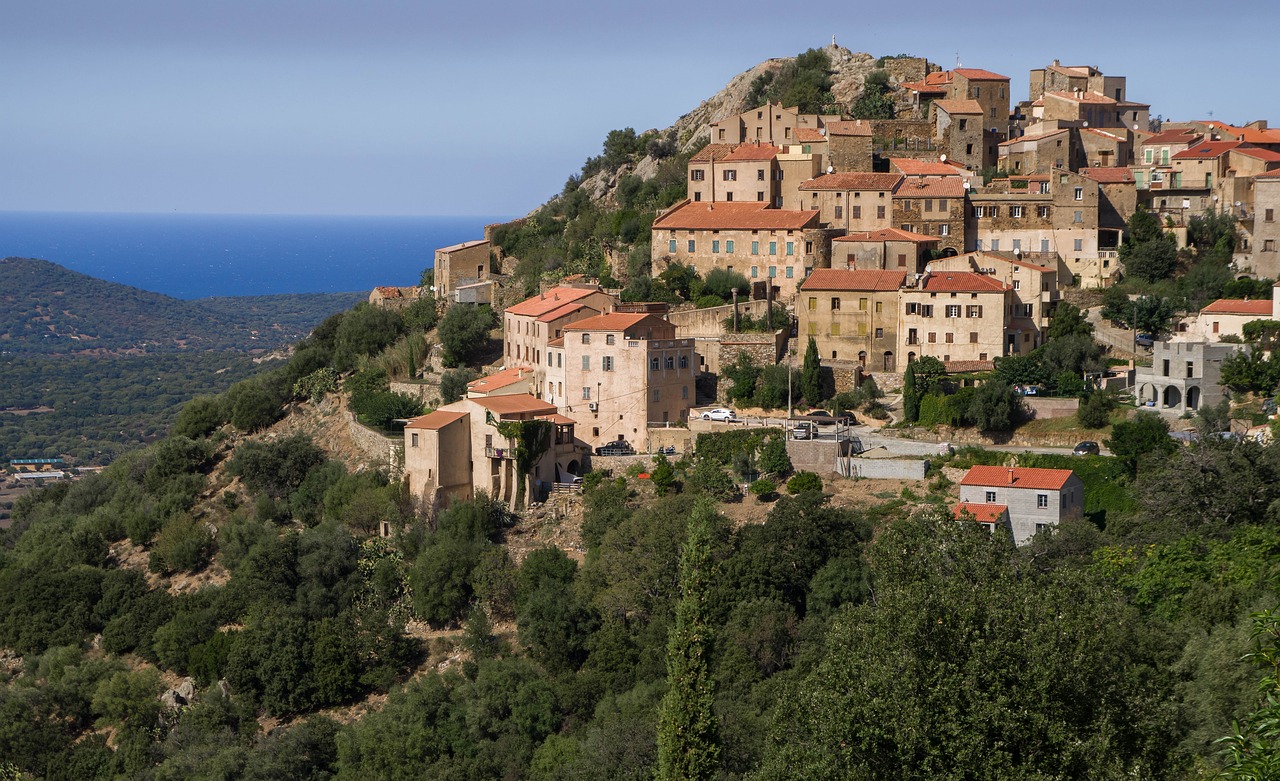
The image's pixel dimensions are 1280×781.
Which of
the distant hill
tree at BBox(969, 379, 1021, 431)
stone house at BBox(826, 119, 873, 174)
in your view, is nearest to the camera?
tree at BBox(969, 379, 1021, 431)

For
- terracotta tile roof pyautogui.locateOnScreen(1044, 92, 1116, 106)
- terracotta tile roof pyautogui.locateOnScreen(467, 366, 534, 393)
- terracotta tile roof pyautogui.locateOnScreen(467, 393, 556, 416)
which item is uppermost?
terracotta tile roof pyautogui.locateOnScreen(1044, 92, 1116, 106)

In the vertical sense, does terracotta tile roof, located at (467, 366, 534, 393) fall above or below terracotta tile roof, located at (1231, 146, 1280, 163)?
below

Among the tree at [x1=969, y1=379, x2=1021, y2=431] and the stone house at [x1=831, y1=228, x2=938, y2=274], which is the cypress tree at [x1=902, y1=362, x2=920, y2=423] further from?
the stone house at [x1=831, y1=228, x2=938, y2=274]

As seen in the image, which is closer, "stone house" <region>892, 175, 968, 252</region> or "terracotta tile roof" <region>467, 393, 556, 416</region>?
"terracotta tile roof" <region>467, 393, 556, 416</region>

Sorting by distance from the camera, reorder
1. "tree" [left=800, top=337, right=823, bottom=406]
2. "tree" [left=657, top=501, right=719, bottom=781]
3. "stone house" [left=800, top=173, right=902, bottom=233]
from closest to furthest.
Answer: "tree" [left=657, top=501, right=719, bottom=781] → "tree" [left=800, top=337, right=823, bottom=406] → "stone house" [left=800, top=173, right=902, bottom=233]

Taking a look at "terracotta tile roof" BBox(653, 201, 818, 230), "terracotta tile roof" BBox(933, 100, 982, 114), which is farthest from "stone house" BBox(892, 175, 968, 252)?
"terracotta tile roof" BBox(933, 100, 982, 114)

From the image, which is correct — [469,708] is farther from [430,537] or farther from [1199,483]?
[1199,483]

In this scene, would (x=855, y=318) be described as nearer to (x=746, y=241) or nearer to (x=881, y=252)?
(x=881, y=252)

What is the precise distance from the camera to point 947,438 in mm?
42906

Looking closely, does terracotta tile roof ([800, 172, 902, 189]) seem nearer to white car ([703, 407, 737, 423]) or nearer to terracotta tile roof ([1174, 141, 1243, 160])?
terracotta tile roof ([1174, 141, 1243, 160])

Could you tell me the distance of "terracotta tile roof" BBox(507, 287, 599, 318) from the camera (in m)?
49.6

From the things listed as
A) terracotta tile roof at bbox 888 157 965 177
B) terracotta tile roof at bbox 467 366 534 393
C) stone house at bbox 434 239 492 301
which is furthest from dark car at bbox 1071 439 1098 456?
stone house at bbox 434 239 492 301

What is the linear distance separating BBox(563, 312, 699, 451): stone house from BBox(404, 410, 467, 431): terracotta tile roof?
3.13 meters

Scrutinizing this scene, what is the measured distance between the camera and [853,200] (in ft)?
173
